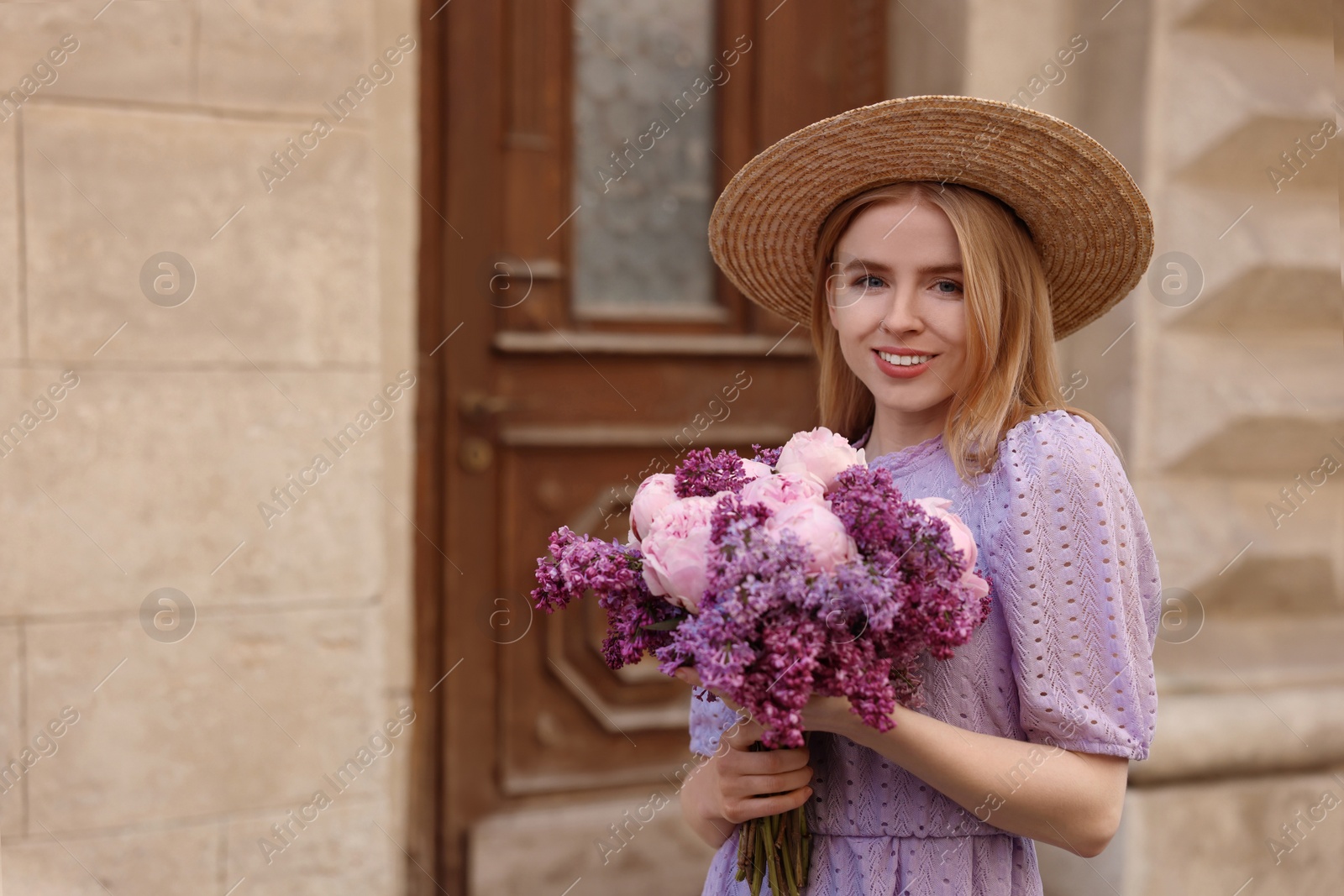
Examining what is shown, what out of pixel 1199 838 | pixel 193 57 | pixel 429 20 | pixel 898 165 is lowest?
pixel 1199 838

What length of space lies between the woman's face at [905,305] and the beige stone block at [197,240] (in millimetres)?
1661

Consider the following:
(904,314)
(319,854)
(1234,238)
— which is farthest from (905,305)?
(1234,238)

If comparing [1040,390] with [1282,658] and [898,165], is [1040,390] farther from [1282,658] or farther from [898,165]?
[1282,658]

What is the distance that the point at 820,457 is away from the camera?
4.03 ft

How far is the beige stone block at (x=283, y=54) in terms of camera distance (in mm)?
2611

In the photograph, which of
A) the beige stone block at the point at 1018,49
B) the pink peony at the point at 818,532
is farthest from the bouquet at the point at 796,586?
the beige stone block at the point at 1018,49

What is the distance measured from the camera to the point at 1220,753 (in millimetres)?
3143

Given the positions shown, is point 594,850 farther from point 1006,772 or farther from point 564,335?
point 1006,772

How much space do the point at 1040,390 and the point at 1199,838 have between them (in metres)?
2.30

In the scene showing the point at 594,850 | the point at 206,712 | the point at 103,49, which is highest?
the point at 103,49

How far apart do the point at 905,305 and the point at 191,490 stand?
6.26 feet

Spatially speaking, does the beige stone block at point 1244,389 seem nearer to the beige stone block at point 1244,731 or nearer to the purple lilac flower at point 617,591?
the beige stone block at point 1244,731

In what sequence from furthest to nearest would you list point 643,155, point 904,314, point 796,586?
1. point 643,155
2. point 904,314
3. point 796,586

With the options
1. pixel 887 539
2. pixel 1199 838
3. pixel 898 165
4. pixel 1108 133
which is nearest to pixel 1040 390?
pixel 898 165
